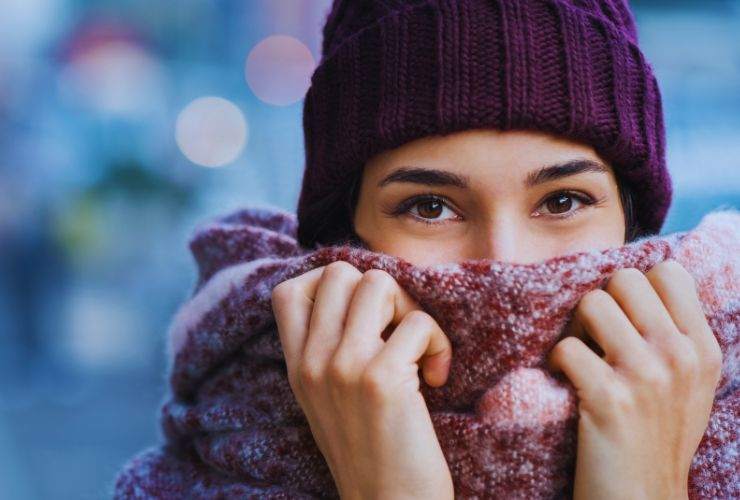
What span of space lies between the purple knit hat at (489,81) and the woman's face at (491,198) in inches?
1.1

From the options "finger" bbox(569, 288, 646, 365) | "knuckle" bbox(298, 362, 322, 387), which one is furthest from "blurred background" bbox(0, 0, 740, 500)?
"knuckle" bbox(298, 362, 322, 387)

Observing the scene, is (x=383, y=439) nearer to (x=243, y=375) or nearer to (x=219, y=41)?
(x=243, y=375)

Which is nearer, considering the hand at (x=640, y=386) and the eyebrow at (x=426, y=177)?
the hand at (x=640, y=386)

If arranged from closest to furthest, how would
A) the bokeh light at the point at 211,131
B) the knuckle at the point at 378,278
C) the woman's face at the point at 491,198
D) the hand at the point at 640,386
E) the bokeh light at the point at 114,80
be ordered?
1. the hand at the point at 640,386
2. the knuckle at the point at 378,278
3. the woman's face at the point at 491,198
4. the bokeh light at the point at 211,131
5. the bokeh light at the point at 114,80

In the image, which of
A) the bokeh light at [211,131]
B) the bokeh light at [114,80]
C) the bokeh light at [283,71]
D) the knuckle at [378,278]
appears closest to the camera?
the knuckle at [378,278]

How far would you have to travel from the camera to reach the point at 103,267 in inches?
331

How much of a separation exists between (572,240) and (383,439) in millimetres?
451

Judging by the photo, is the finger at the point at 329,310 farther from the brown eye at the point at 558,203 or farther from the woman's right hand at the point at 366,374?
the brown eye at the point at 558,203

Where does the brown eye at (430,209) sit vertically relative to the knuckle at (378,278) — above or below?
above

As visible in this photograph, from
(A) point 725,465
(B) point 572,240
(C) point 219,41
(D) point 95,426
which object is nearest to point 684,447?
(A) point 725,465

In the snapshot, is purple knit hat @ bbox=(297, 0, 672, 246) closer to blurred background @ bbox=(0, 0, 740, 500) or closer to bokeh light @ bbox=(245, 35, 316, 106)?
blurred background @ bbox=(0, 0, 740, 500)

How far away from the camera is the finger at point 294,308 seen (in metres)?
1.13

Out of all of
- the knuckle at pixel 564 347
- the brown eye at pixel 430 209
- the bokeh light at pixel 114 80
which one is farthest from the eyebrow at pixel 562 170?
the bokeh light at pixel 114 80

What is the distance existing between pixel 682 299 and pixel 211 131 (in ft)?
31.3
